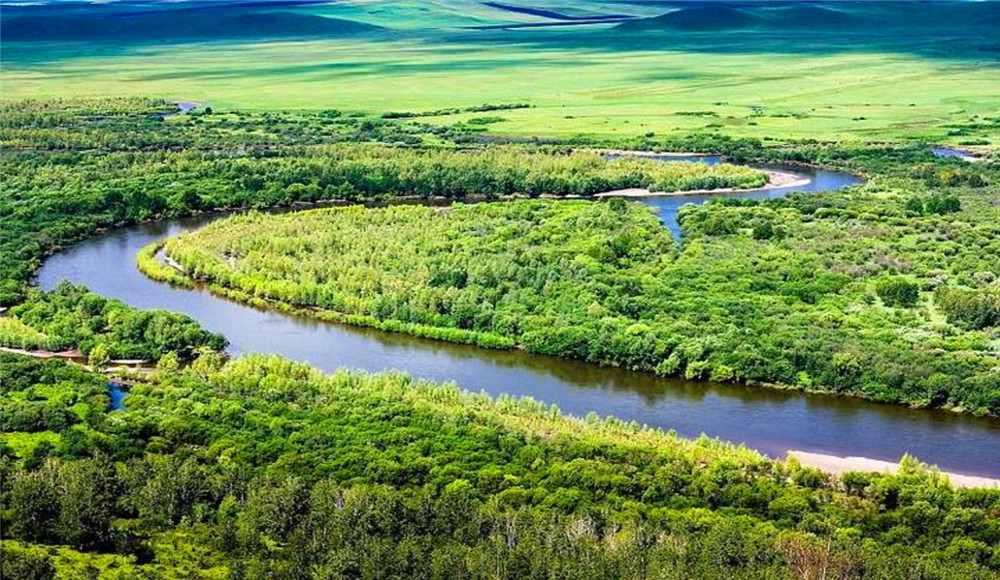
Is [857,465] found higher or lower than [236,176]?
lower

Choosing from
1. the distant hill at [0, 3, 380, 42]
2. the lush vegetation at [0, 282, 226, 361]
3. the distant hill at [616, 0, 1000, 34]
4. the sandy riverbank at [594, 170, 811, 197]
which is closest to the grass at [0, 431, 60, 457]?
the lush vegetation at [0, 282, 226, 361]

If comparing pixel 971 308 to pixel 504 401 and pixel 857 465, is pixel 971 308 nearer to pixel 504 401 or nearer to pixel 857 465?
pixel 857 465

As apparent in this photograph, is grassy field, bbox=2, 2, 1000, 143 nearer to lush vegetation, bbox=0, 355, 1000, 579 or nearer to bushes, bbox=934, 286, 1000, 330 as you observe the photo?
bushes, bbox=934, 286, 1000, 330

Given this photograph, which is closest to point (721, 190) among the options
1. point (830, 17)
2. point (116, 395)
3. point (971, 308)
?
point (971, 308)

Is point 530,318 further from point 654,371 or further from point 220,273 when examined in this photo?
point 220,273

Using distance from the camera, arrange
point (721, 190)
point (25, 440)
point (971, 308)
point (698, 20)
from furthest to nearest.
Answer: point (698, 20), point (721, 190), point (971, 308), point (25, 440)

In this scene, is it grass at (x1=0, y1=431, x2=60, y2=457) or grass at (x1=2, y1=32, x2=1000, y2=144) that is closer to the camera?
grass at (x1=0, y1=431, x2=60, y2=457)

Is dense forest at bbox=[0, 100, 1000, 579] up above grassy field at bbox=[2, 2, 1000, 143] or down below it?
below
